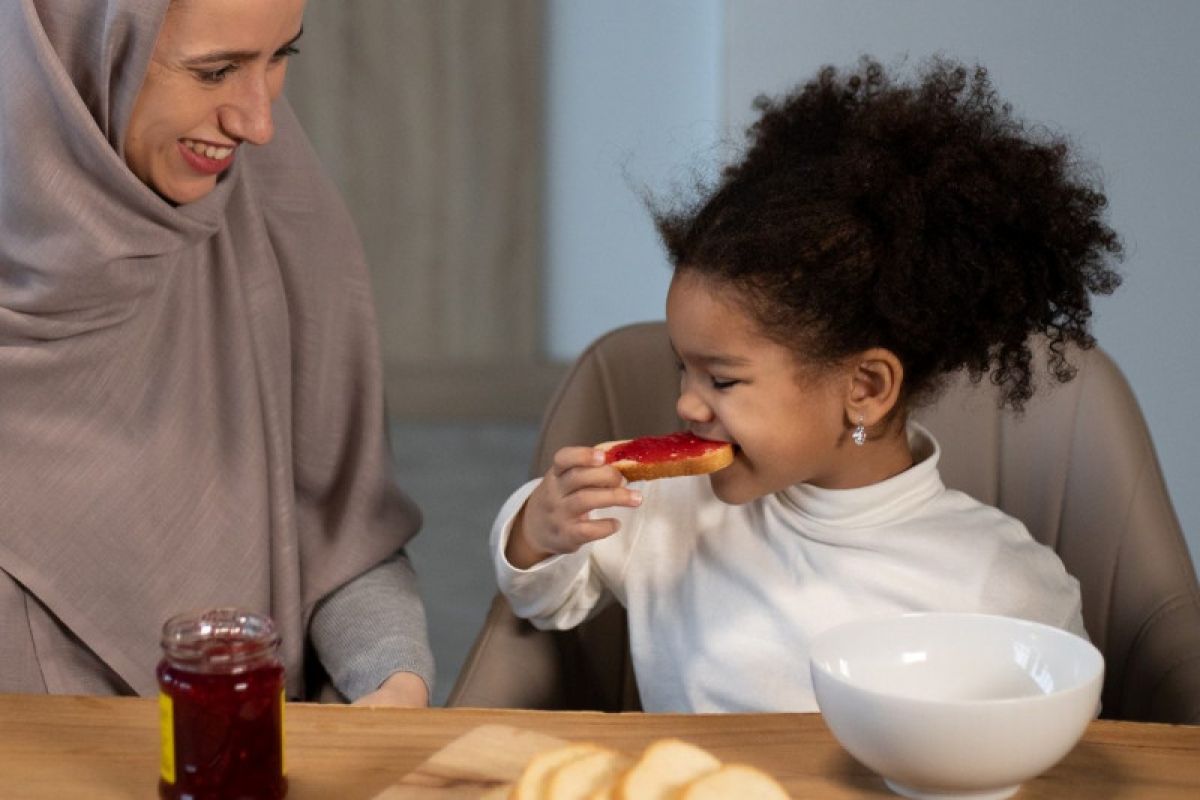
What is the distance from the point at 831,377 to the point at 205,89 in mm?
680

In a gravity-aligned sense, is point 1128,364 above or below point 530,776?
below

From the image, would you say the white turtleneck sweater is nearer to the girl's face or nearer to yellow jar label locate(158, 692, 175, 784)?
the girl's face

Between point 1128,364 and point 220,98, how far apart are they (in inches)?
92.8

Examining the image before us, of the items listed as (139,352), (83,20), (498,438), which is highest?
(83,20)

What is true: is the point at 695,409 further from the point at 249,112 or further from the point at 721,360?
the point at 249,112

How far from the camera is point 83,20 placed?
1.48m

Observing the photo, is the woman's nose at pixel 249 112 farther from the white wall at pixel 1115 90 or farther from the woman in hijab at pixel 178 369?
the white wall at pixel 1115 90

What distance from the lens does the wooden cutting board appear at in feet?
3.45

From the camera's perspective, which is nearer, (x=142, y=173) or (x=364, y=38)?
(x=142, y=173)

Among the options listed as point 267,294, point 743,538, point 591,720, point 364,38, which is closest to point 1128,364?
point 743,538

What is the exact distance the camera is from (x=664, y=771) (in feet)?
3.21

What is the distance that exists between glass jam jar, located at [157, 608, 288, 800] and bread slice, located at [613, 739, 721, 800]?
0.80ft

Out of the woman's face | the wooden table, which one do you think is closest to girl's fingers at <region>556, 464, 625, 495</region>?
the wooden table

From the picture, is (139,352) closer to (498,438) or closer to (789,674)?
(789,674)
